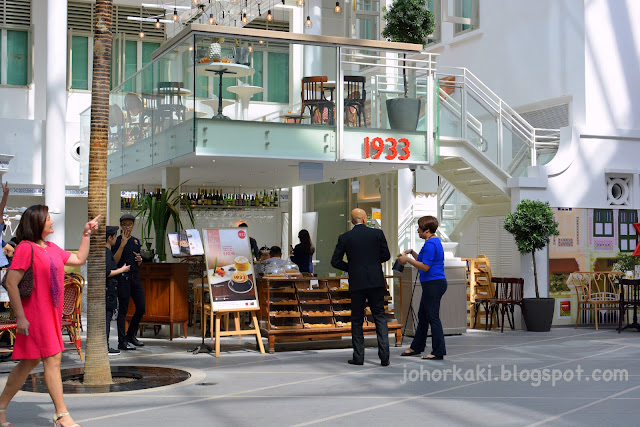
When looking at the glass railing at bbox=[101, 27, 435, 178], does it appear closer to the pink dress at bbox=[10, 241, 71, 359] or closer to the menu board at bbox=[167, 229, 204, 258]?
the menu board at bbox=[167, 229, 204, 258]

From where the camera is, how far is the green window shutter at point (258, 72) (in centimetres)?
1252

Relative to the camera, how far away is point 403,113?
44.3ft

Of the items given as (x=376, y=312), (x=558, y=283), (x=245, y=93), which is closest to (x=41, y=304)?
(x=376, y=312)

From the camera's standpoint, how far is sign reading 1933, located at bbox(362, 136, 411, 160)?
516 inches

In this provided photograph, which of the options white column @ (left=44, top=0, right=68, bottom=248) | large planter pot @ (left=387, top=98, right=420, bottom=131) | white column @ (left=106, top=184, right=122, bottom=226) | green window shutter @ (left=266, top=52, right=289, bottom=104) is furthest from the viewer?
white column @ (left=106, top=184, right=122, bottom=226)

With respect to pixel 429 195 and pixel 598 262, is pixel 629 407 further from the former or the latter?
pixel 429 195

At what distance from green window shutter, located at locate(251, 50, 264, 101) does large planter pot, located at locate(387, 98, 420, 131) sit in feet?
6.65

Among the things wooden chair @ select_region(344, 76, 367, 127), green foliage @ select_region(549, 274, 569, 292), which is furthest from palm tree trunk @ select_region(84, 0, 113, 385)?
green foliage @ select_region(549, 274, 569, 292)

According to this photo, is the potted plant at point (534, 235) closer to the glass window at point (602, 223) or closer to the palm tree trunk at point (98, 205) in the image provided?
the glass window at point (602, 223)

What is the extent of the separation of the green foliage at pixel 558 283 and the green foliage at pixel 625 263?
1.03 meters

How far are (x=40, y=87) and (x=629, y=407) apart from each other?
701 inches

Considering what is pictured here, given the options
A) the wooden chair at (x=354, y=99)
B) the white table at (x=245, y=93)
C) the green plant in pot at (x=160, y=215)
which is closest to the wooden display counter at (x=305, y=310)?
the green plant in pot at (x=160, y=215)

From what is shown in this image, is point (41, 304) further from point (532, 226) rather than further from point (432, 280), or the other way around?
point (532, 226)

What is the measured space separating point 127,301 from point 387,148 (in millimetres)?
4618
